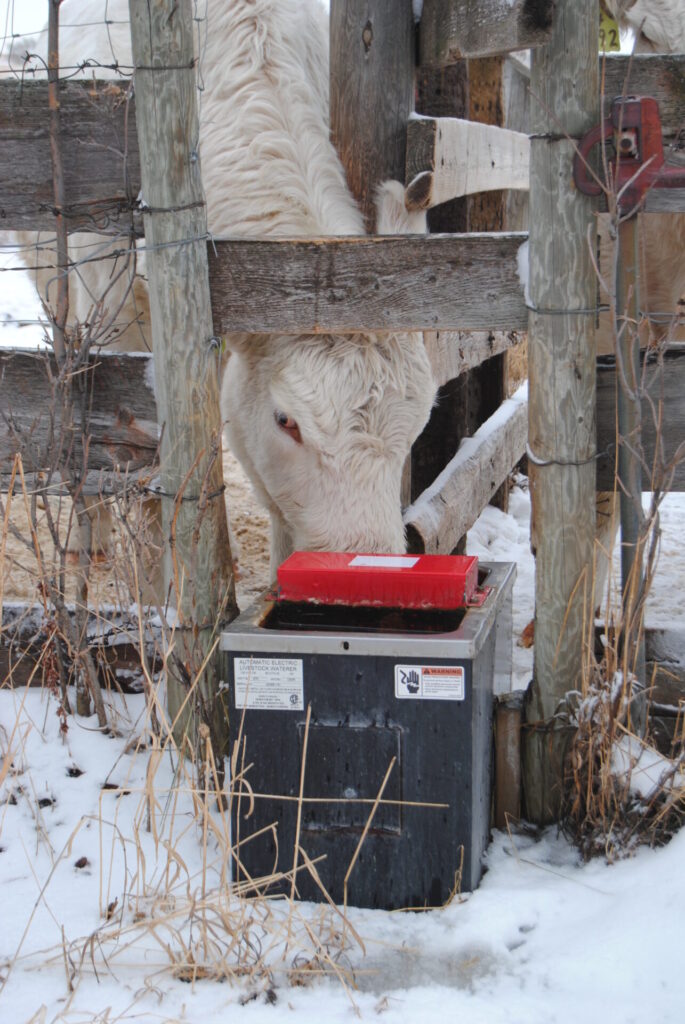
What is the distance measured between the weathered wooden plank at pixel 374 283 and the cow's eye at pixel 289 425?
0.50 metres

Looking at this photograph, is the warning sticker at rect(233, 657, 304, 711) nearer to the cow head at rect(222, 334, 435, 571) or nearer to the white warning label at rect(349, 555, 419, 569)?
the white warning label at rect(349, 555, 419, 569)

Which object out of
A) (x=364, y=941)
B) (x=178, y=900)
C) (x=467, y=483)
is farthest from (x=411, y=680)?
(x=467, y=483)

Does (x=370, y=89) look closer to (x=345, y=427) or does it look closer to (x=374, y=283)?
(x=374, y=283)

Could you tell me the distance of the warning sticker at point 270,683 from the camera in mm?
2412

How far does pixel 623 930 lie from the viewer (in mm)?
2209

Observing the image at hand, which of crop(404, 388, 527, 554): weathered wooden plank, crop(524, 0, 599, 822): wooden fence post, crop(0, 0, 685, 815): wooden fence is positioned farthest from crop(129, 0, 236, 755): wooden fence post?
crop(404, 388, 527, 554): weathered wooden plank

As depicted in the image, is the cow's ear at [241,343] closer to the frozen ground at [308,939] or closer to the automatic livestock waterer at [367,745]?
the automatic livestock waterer at [367,745]

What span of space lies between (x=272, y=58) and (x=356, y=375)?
3.95 ft

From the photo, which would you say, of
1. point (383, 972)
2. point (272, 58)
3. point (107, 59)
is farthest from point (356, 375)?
point (107, 59)

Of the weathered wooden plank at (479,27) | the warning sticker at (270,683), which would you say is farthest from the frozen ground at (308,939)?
the weathered wooden plank at (479,27)

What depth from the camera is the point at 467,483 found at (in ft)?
15.7

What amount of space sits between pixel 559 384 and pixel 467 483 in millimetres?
2170

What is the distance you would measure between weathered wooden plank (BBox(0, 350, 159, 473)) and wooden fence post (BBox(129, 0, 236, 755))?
39 cm

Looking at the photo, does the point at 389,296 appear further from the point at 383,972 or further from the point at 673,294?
the point at 673,294
